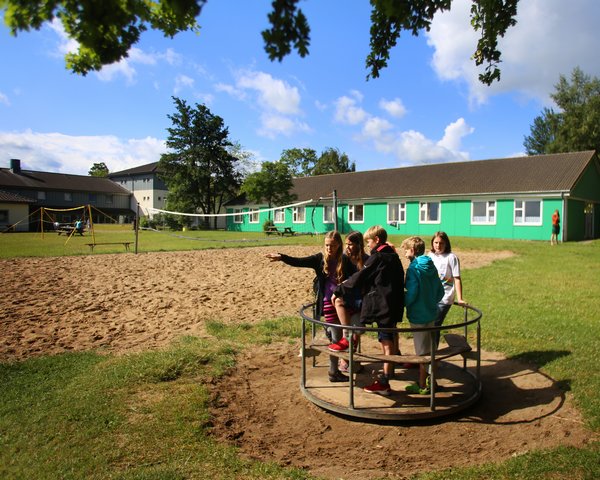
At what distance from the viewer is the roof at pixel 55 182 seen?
193 feet

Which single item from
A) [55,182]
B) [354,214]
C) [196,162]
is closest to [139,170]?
[55,182]

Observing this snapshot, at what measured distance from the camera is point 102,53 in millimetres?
2740

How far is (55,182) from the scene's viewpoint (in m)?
64.4

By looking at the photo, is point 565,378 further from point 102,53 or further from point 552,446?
point 102,53

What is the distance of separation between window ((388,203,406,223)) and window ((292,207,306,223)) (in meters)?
9.16

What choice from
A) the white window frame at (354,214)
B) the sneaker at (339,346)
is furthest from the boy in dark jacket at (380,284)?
the white window frame at (354,214)

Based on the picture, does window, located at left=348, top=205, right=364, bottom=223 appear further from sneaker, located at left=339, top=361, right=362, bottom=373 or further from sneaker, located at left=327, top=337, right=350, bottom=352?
sneaker, located at left=327, top=337, right=350, bottom=352

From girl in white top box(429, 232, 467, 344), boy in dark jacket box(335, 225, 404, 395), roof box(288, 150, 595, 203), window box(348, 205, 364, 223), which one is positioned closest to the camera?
boy in dark jacket box(335, 225, 404, 395)

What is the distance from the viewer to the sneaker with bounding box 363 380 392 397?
5.06m

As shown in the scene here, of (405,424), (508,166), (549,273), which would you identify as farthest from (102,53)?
(508,166)

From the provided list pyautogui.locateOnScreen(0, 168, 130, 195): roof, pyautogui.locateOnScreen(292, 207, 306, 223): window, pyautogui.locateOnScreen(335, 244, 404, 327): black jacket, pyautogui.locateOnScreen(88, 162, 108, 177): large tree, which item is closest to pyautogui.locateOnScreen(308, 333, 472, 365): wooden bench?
pyautogui.locateOnScreen(335, 244, 404, 327): black jacket

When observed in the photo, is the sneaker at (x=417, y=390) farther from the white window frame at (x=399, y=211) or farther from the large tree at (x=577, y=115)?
the large tree at (x=577, y=115)

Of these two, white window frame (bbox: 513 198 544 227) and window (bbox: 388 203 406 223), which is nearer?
white window frame (bbox: 513 198 544 227)

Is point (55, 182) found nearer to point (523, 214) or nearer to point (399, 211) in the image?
point (399, 211)
